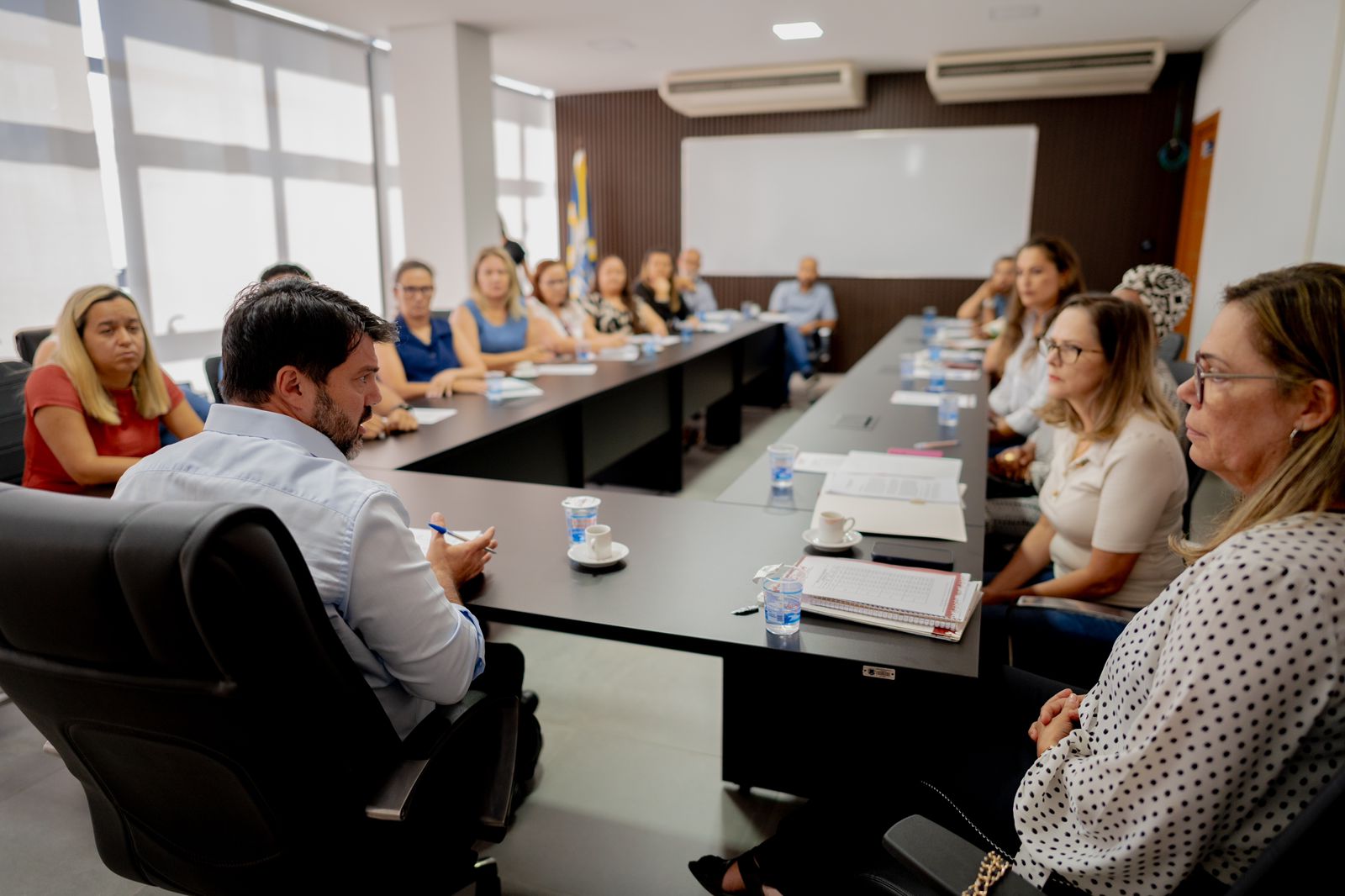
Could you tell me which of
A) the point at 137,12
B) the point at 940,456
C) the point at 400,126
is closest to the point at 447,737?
the point at 940,456

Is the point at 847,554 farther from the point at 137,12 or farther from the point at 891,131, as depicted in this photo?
the point at 891,131

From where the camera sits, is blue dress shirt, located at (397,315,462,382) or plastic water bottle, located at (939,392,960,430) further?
blue dress shirt, located at (397,315,462,382)

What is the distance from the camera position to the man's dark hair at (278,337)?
116 centimetres

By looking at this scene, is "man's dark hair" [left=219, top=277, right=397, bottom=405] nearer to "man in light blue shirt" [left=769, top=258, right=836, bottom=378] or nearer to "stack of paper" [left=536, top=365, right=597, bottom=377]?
"stack of paper" [left=536, top=365, right=597, bottom=377]

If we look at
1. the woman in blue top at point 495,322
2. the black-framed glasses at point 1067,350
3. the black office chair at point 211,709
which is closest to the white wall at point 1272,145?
the black-framed glasses at point 1067,350

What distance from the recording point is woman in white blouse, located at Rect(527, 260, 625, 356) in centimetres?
475

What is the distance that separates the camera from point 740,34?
20.6 feet

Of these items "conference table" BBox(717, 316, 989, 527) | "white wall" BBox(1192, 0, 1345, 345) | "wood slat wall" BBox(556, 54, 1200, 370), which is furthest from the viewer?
"wood slat wall" BBox(556, 54, 1200, 370)

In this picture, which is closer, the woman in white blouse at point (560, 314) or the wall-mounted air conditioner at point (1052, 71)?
the woman in white blouse at point (560, 314)

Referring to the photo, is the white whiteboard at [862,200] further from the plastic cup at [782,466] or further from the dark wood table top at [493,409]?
the plastic cup at [782,466]

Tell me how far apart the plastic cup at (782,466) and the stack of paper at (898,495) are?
0.10 m

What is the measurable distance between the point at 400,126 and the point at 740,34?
2649mm

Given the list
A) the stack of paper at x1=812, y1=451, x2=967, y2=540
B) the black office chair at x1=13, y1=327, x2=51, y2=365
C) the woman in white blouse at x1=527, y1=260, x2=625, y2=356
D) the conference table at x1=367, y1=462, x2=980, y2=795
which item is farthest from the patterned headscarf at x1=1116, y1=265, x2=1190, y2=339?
the black office chair at x1=13, y1=327, x2=51, y2=365

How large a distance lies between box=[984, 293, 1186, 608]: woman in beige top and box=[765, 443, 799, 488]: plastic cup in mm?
565
